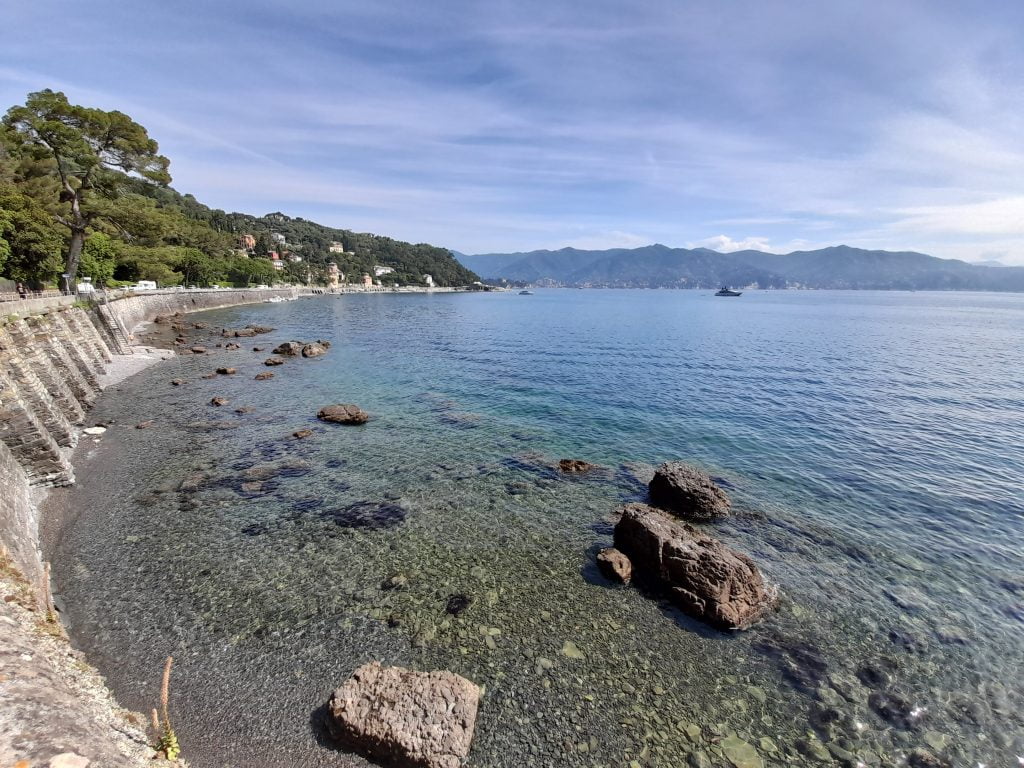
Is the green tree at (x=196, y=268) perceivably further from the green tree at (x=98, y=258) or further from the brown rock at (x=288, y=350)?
the brown rock at (x=288, y=350)

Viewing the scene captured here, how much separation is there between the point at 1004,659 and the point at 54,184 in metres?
77.5

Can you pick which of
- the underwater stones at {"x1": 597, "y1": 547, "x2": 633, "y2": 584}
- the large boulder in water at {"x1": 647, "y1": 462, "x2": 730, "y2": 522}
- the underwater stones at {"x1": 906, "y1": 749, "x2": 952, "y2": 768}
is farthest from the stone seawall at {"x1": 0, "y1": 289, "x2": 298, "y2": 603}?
the underwater stones at {"x1": 906, "y1": 749, "x2": 952, "y2": 768}

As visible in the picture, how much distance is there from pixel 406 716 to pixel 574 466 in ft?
45.7

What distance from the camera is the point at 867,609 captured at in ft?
41.9

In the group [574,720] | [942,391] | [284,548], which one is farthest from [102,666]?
[942,391]

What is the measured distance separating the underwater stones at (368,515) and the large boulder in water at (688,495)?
10.4 m

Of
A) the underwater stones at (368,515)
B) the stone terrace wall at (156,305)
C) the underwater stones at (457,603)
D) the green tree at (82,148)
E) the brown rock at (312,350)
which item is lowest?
the underwater stones at (457,603)

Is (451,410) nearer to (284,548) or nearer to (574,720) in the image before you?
(284,548)

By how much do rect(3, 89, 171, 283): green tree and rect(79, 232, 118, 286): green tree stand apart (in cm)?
2009

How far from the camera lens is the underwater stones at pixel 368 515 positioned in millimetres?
16391

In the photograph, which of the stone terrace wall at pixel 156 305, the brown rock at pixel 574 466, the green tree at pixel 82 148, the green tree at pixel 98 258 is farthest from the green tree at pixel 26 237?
the brown rock at pixel 574 466

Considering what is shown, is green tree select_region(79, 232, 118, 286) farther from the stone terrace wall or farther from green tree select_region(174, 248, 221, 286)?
green tree select_region(174, 248, 221, 286)

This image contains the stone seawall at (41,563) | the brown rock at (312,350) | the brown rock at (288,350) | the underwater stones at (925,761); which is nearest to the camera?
the stone seawall at (41,563)

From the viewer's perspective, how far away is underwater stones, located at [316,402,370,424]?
27.5 metres
